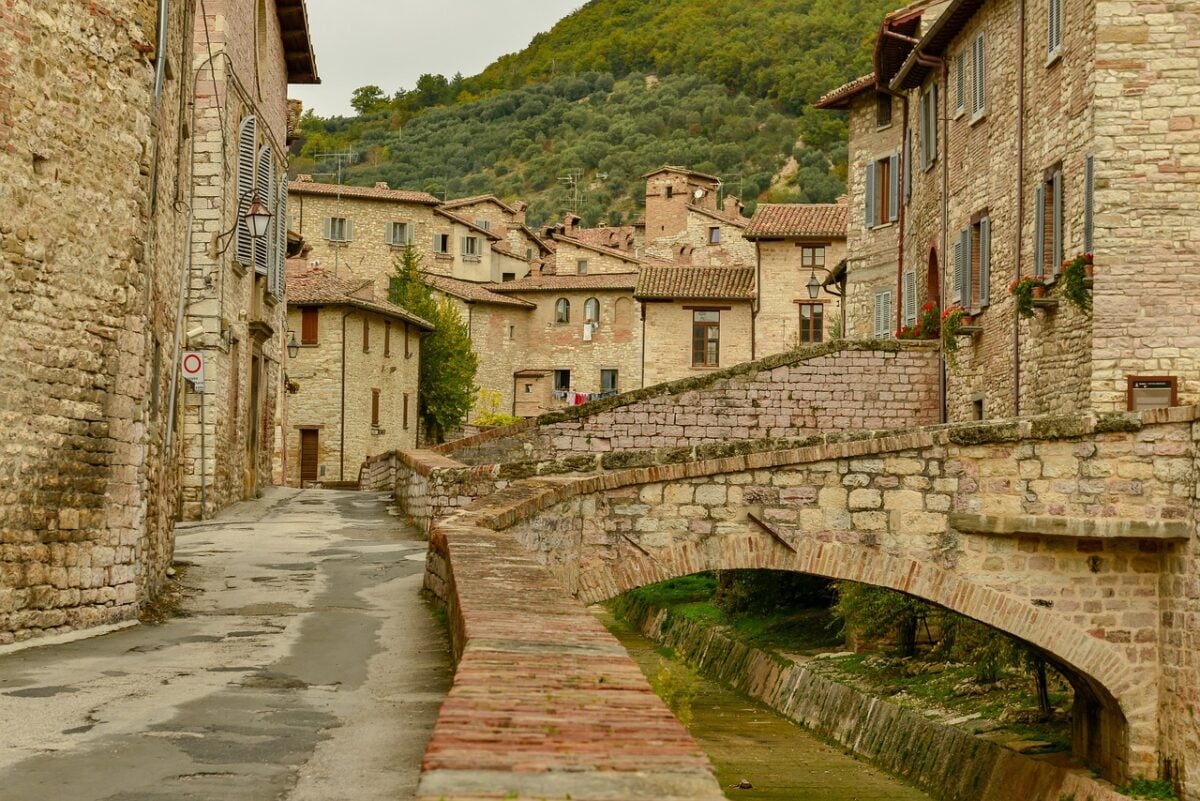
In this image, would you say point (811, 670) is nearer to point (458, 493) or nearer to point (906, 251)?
point (458, 493)

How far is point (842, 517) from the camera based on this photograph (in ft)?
47.9

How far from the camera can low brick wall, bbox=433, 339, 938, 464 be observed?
88.6 feet

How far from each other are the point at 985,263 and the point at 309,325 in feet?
94.1

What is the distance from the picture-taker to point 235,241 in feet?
87.7

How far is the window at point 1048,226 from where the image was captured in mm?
21031

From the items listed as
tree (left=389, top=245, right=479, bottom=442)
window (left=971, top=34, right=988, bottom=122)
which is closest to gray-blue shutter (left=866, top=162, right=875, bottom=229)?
window (left=971, top=34, right=988, bottom=122)

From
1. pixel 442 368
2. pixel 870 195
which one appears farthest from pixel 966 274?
pixel 442 368

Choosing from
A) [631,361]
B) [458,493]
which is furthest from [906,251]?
[631,361]

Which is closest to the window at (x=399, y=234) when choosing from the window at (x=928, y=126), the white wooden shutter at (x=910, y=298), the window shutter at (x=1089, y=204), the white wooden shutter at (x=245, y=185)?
the white wooden shutter at (x=910, y=298)

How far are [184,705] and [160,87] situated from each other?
7.09 meters

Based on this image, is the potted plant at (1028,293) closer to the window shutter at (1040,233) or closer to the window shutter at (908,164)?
the window shutter at (1040,233)

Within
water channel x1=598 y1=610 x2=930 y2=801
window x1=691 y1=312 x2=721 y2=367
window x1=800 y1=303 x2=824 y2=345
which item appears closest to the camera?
water channel x1=598 y1=610 x2=930 y2=801

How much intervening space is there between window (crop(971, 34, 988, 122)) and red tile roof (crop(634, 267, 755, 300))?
3292 centimetres

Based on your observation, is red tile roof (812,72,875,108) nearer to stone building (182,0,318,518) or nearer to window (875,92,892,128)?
window (875,92,892,128)
